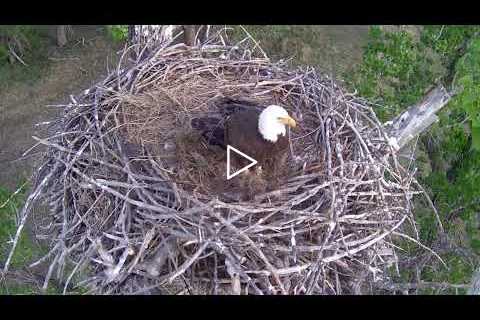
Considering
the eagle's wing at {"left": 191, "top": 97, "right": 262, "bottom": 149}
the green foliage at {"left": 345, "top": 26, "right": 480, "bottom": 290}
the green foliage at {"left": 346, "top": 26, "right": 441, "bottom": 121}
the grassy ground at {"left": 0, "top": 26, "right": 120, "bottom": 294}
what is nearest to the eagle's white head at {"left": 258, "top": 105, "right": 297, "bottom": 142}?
the eagle's wing at {"left": 191, "top": 97, "right": 262, "bottom": 149}

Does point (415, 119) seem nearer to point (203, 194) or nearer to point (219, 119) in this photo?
point (219, 119)

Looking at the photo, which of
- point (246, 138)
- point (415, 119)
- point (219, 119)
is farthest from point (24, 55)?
point (415, 119)

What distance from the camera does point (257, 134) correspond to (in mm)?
3525

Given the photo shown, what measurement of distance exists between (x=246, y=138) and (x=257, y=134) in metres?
0.08

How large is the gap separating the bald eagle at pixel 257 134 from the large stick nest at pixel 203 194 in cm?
12

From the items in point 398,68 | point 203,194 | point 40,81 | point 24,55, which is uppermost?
point 24,55

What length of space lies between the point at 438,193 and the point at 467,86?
1.64 meters

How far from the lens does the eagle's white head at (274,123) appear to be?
11.3ft

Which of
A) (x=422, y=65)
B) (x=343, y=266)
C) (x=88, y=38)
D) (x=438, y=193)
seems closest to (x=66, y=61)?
(x=88, y=38)

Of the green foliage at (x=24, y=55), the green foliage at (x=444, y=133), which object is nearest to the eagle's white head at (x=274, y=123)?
the green foliage at (x=444, y=133)

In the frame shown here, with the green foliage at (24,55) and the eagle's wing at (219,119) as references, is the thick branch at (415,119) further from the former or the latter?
the green foliage at (24,55)

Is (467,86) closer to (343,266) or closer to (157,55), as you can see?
(343,266)
